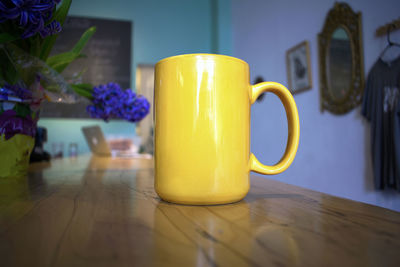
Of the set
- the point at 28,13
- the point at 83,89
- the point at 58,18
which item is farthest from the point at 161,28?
the point at 28,13

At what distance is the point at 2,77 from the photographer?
527 millimetres

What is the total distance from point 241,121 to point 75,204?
0.21m

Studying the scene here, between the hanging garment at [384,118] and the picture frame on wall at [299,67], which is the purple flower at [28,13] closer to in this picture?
the hanging garment at [384,118]

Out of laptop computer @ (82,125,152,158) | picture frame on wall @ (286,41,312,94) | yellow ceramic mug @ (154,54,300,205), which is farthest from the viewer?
picture frame on wall @ (286,41,312,94)

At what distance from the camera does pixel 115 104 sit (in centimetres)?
69

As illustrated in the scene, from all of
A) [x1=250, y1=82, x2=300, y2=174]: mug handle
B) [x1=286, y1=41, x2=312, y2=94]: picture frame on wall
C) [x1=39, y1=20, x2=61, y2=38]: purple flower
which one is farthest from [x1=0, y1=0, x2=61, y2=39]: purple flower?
[x1=286, y1=41, x2=312, y2=94]: picture frame on wall

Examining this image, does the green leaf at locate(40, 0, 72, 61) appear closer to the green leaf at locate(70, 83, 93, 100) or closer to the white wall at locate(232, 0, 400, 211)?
the green leaf at locate(70, 83, 93, 100)

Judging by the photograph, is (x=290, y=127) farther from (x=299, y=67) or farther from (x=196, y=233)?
(x=299, y=67)

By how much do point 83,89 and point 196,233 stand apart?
1.92ft

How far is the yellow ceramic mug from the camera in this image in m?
0.29

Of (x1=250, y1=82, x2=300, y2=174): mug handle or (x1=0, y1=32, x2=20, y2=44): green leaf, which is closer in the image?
(x1=250, y1=82, x2=300, y2=174): mug handle

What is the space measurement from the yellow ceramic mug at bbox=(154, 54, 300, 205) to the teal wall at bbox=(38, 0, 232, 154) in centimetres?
309

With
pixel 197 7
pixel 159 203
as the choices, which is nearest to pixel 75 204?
pixel 159 203

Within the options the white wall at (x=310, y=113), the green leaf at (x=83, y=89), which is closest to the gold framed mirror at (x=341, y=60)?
the white wall at (x=310, y=113)
